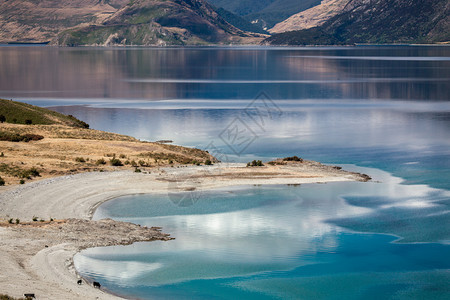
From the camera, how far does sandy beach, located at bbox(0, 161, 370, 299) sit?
3225 cm

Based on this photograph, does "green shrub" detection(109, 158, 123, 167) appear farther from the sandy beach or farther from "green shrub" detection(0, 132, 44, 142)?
"green shrub" detection(0, 132, 44, 142)

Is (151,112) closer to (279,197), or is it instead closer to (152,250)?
(279,197)

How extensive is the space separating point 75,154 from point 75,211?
805 inches

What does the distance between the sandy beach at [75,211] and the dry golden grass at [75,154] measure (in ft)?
10.2

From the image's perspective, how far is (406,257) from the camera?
4003 cm

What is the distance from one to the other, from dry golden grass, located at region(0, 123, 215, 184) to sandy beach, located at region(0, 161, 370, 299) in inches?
122

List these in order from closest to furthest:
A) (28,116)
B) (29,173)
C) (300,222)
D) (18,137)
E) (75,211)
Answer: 1. (75,211)
2. (300,222)
3. (29,173)
4. (18,137)
5. (28,116)

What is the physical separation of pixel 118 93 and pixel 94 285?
5057 inches

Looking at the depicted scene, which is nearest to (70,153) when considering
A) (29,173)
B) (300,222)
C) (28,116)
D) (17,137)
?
→ (17,137)

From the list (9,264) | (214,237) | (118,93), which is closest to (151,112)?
(118,93)

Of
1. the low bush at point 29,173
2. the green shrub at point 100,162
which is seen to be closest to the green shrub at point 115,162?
the green shrub at point 100,162

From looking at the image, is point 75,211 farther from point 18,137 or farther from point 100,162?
point 18,137

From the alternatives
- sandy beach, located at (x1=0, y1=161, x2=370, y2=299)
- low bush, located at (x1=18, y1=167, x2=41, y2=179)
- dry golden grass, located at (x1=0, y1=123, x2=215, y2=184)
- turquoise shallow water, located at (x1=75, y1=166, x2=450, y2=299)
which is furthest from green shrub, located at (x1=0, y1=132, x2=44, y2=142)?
turquoise shallow water, located at (x1=75, y1=166, x2=450, y2=299)

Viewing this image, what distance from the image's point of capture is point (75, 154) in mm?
65812
